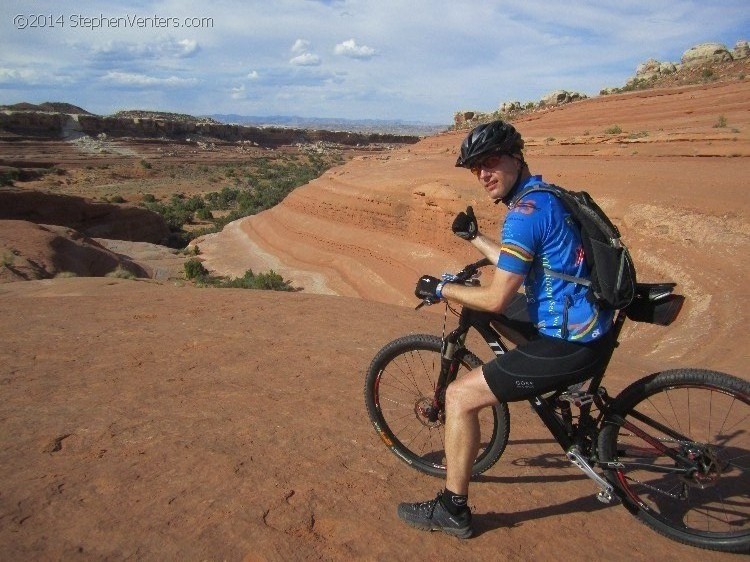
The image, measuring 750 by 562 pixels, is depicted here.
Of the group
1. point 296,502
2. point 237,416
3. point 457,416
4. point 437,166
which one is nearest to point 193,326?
point 237,416

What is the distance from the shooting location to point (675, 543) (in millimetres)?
2498

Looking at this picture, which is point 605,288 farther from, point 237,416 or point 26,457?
point 26,457

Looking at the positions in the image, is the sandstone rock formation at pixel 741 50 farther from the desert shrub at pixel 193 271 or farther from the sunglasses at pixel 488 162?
the sunglasses at pixel 488 162

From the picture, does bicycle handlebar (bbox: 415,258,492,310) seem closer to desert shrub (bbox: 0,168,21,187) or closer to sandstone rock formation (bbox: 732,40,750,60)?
sandstone rock formation (bbox: 732,40,750,60)

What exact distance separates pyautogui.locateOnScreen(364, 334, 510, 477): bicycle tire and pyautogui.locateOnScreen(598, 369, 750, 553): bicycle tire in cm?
59

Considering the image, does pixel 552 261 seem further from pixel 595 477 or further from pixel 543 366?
pixel 595 477

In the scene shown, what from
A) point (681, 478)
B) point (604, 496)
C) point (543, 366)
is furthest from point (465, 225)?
point (681, 478)

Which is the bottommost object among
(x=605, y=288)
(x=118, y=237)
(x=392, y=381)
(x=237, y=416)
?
(x=118, y=237)

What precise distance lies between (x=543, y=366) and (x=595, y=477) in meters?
0.71

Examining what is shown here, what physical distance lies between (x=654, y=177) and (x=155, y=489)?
1107 centimetres

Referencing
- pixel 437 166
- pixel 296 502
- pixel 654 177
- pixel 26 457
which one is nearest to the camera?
pixel 296 502

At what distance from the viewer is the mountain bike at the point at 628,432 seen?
2.41 metres

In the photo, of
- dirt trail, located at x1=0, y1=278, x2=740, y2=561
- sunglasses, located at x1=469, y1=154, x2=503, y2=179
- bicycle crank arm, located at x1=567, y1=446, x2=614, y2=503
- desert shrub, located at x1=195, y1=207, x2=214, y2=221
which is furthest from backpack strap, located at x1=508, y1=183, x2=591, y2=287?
desert shrub, located at x1=195, y1=207, x2=214, y2=221

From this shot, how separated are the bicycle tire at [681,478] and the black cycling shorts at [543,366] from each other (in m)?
0.39
